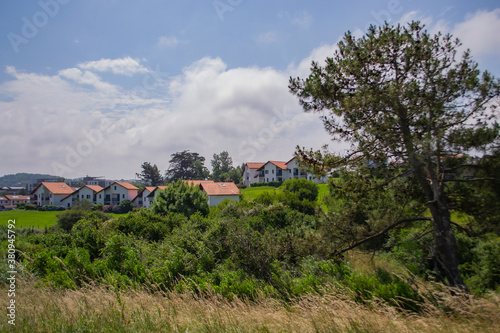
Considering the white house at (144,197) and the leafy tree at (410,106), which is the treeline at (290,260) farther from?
the white house at (144,197)

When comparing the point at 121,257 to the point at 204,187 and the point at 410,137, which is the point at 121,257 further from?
the point at 204,187

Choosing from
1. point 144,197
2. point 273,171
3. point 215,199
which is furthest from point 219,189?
point 273,171

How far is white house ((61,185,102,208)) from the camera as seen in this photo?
182 feet

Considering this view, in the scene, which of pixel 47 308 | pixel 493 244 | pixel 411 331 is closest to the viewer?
pixel 411 331

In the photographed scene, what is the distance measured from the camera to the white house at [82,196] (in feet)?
182

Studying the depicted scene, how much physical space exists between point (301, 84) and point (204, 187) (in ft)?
126

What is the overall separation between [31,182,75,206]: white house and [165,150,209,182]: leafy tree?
30.6 m

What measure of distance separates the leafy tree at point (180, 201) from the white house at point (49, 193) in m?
41.9

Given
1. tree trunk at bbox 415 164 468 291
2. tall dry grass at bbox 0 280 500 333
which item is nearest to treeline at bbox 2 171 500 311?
tree trunk at bbox 415 164 468 291

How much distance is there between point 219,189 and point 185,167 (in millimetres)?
43187

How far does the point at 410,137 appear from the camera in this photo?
6.36m

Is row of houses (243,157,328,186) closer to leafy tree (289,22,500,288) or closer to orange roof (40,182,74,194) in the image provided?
orange roof (40,182,74,194)

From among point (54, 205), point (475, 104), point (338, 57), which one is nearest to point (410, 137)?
point (475, 104)

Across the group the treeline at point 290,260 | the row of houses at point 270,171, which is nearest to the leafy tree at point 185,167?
the row of houses at point 270,171
